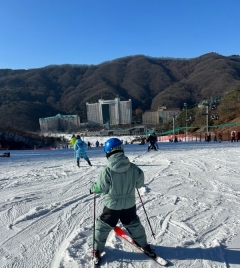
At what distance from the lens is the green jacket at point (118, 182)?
8.66ft

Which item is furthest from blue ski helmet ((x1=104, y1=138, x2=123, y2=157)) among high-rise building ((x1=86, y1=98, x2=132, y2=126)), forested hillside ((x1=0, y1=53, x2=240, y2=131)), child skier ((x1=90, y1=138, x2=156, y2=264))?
high-rise building ((x1=86, y1=98, x2=132, y2=126))

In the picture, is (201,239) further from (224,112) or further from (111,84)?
(111,84)

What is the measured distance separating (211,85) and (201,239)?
458ft

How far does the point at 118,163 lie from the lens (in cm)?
262

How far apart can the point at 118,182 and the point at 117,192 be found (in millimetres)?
120

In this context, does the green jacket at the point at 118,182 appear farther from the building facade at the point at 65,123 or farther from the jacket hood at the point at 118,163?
the building facade at the point at 65,123

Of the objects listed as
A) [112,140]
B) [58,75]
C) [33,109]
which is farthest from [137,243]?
[58,75]

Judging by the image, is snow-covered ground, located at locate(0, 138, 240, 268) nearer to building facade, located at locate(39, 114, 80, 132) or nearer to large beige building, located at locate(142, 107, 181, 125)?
large beige building, located at locate(142, 107, 181, 125)

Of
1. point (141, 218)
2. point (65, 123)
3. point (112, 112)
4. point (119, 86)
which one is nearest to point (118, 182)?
point (141, 218)

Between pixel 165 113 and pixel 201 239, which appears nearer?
pixel 201 239

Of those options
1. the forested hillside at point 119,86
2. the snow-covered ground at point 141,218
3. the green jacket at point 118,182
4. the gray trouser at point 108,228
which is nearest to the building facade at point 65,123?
the forested hillside at point 119,86

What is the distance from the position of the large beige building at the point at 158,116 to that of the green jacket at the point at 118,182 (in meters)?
106

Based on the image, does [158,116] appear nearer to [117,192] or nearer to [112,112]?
[112,112]

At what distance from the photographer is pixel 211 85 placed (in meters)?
131
